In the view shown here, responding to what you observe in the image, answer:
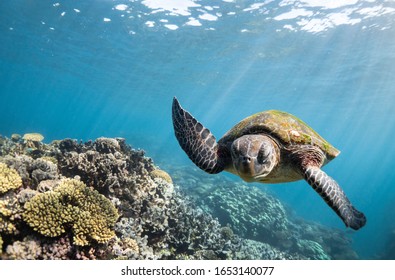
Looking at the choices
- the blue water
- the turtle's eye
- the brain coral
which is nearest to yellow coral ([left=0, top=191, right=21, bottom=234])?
the brain coral

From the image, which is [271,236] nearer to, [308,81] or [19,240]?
[19,240]

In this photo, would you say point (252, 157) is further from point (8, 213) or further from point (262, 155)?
point (8, 213)

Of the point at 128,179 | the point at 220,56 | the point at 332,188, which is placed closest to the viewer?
the point at 332,188

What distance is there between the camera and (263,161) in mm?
4113

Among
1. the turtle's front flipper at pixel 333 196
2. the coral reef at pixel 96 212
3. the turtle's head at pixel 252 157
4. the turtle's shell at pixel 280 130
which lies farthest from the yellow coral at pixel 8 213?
the turtle's front flipper at pixel 333 196

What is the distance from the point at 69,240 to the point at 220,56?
27.3 metres

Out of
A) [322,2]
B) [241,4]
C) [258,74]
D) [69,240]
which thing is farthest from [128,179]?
[258,74]

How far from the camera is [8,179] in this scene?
447 cm

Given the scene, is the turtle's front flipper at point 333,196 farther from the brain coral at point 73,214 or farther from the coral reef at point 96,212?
the brain coral at point 73,214

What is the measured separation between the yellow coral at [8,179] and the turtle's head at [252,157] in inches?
151

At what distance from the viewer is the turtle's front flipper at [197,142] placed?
509 centimetres

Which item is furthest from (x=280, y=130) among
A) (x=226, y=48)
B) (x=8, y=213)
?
(x=226, y=48)

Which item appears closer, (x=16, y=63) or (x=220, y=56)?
(x=220, y=56)

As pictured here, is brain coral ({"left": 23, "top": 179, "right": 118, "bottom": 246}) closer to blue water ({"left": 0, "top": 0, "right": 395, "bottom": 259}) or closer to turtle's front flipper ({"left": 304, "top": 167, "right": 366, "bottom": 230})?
turtle's front flipper ({"left": 304, "top": 167, "right": 366, "bottom": 230})
